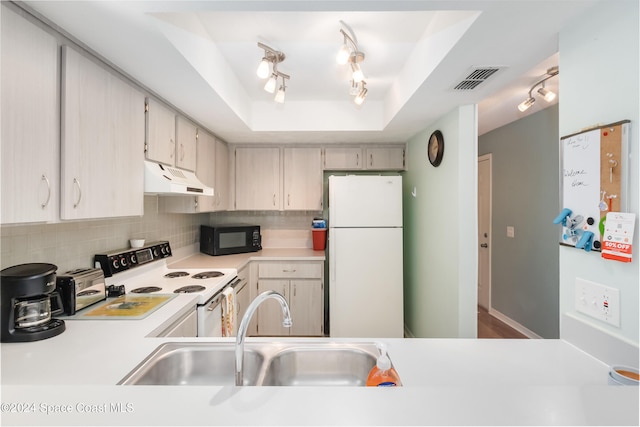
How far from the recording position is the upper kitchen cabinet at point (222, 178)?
3.07 metres

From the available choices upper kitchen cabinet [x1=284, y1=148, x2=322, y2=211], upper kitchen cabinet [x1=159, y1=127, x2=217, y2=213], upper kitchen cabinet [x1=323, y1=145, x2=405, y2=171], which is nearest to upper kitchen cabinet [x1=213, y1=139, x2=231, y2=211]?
upper kitchen cabinet [x1=159, y1=127, x2=217, y2=213]

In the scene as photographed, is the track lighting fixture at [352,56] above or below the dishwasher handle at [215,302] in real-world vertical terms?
above

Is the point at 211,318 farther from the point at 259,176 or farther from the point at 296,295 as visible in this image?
the point at 259,176

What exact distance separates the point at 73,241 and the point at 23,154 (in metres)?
0.79

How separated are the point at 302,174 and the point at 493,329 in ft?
9.56

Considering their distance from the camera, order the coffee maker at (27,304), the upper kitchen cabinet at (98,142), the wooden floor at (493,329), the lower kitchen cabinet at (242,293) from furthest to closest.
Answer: the wooden floor at (493,329) → the lower kitchen cabinet at (242,293) → the upper kitchen cabinet at (98,142) → the coffee maker at (27,304)

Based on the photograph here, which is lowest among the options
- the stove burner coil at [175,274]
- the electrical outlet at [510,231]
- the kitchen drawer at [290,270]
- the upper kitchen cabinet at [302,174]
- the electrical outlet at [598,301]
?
the kitchen drawer at [290,270]

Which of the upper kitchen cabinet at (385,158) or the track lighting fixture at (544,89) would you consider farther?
the upper kitchen cabinet at (385,158)

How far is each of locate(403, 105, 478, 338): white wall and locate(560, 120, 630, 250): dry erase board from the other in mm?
974

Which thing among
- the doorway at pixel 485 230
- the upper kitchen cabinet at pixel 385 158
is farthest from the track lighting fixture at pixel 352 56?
the doorway at pixel 485 230

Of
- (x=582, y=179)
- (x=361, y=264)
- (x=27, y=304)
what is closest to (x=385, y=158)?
(x=361, y=264)

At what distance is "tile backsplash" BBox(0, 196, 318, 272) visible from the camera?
135 cm

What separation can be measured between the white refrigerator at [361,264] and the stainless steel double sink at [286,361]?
5.90 ft

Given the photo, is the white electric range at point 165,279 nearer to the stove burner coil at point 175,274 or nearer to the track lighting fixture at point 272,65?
the stove burner coil at point 175,274
